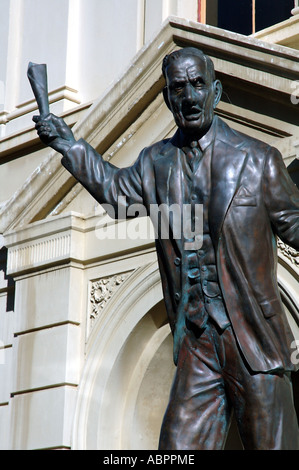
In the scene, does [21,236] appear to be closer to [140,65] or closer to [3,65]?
[140,65]

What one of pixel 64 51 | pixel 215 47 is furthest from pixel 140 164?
pixel 64 51

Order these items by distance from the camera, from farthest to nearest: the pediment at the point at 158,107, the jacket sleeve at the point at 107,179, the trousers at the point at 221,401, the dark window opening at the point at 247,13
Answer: the dark window opening at the point at 247,13 → the pediment at the point at 158,107 → the jacket sleeve at the point at 107,179 → the trousers at the point at 221,401

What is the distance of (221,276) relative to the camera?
404 centimetres

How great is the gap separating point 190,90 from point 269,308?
3.23 feet

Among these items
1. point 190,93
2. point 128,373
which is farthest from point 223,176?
point 128,373

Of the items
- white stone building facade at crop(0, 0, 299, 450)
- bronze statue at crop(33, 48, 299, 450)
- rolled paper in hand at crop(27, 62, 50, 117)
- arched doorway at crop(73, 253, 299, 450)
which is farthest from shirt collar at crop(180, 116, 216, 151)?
arched doorway at crop(73, 253, 299, 450)

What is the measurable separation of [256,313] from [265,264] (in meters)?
0.22

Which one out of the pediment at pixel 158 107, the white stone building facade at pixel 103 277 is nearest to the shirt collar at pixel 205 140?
the pediment at pixel 158 107

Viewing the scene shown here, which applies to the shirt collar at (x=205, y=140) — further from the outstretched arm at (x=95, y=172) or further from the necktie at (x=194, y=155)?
the outstretched arm at (x=95, y=172)

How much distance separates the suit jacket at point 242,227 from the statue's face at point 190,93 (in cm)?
12

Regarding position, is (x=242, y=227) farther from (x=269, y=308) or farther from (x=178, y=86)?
(x=178, y=86)

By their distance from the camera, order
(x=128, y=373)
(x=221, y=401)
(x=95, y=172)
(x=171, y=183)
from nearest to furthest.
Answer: (x=221, y=401)
(x=171, y=183)
(x=95, y=172)
(x=128, y=373)

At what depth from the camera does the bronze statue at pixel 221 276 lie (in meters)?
3.96

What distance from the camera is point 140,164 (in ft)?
14.5
